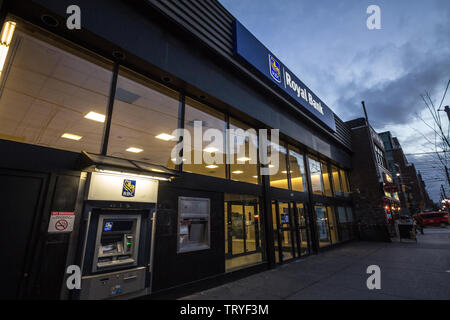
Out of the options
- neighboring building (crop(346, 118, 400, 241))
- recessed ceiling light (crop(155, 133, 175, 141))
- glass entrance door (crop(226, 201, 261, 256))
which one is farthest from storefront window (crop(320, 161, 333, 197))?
recessed ceiling light (crop(155, 133, 175, 141))

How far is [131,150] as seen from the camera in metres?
→ 6.74

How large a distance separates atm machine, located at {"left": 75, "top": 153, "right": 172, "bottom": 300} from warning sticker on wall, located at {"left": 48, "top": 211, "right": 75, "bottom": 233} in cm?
17

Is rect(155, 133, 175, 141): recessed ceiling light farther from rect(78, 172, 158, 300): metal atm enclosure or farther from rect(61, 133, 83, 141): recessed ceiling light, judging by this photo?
rect(61, 133, 83, 141): recessed ceiling light

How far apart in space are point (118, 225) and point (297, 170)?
7699 millimetres

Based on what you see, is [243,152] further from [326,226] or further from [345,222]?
[345,222]

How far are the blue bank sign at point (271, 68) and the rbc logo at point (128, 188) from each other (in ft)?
15.1

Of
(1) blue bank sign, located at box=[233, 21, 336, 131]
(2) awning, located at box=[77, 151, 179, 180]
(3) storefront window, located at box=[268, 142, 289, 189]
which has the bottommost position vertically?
(2) awning, located at box=[77, 151, 179, 180]

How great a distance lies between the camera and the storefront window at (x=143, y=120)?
16.1 ft

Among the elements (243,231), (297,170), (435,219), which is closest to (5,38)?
(243,231)

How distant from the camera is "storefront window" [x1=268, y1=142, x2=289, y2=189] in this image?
809cm

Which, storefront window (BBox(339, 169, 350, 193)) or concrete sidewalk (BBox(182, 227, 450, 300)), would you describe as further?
storefront window (BBox(339, 169, 350, 193))

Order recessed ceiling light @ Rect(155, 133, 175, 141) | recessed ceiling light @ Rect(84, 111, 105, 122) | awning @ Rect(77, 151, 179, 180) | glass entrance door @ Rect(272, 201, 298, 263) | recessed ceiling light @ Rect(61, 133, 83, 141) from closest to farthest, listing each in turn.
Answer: awning @ Rect(77, 151, 179, 180) < recessed ceiling light @ Rect(84, 111, 105, 122) < recessed ceiling light @ Rect(61, 133, 83, 141) < recessed ceiling light @ Rect(155, 133, 175, 141) < glass entrance door @ Rect(272, 201, 298, 263)

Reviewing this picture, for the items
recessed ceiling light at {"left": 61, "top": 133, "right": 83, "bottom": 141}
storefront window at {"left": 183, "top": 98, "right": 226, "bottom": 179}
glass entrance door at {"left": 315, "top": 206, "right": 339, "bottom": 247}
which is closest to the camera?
recessed ceiling light at {"left": 61, "top": 133, "right": 83, "bottom": 141}
